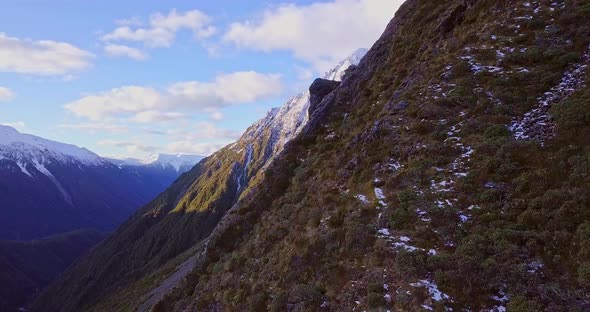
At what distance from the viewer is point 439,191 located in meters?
19.2

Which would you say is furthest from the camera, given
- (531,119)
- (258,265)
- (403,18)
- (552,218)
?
(403,18)

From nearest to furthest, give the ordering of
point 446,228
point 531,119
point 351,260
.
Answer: point 446,228 → point 351,260 → point 531,119

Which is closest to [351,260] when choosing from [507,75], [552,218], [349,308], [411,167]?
[349,308]

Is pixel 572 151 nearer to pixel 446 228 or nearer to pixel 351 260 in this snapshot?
pixel 446 228

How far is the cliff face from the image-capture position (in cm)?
1474

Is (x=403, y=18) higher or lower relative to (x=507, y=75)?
higher

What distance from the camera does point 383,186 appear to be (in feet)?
71.2

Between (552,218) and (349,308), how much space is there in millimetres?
8987

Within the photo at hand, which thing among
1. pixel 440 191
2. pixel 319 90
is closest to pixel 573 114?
pixel 440 191

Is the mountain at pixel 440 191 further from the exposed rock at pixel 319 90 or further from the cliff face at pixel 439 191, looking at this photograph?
the exposed rock at pixel 319 90

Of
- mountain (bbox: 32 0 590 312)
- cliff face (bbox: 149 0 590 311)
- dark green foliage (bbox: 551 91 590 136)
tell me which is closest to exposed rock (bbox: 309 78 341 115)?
mountain (bbox: 32 0 590 312)

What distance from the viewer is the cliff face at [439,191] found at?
48.4 ft

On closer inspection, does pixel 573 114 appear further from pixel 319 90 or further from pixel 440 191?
pixel 319 90

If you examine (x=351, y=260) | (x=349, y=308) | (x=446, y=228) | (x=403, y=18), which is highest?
(x=403, y=18)
